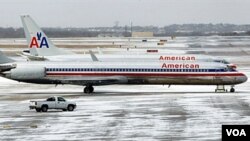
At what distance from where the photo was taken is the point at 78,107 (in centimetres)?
5472

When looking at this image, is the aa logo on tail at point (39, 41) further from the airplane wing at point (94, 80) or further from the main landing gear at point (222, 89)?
the main landing gear at point (222, 89)

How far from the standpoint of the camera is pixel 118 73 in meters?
67.4

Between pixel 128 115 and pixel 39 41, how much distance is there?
118 feet

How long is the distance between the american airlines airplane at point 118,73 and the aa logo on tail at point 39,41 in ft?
47.7

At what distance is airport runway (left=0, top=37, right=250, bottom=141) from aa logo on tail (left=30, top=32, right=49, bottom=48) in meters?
10.2

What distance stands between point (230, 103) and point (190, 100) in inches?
149

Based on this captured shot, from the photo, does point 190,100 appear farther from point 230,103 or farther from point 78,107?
point 78,107

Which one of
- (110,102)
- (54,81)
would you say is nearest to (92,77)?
(54,81)

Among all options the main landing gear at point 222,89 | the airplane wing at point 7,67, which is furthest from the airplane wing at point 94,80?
the main landing gear at point 222,89

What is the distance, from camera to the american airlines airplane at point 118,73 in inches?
2633

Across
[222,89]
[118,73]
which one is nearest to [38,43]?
[118,73]

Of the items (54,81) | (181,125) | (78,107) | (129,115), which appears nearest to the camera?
(181,125)

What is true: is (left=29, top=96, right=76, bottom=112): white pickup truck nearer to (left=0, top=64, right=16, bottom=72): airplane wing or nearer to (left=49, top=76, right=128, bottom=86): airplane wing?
(left=49, top=76, right=128, bottom=86): airplane wing

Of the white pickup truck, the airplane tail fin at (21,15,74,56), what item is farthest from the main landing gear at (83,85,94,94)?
the airplane tail fin at (21,15,74,56)
